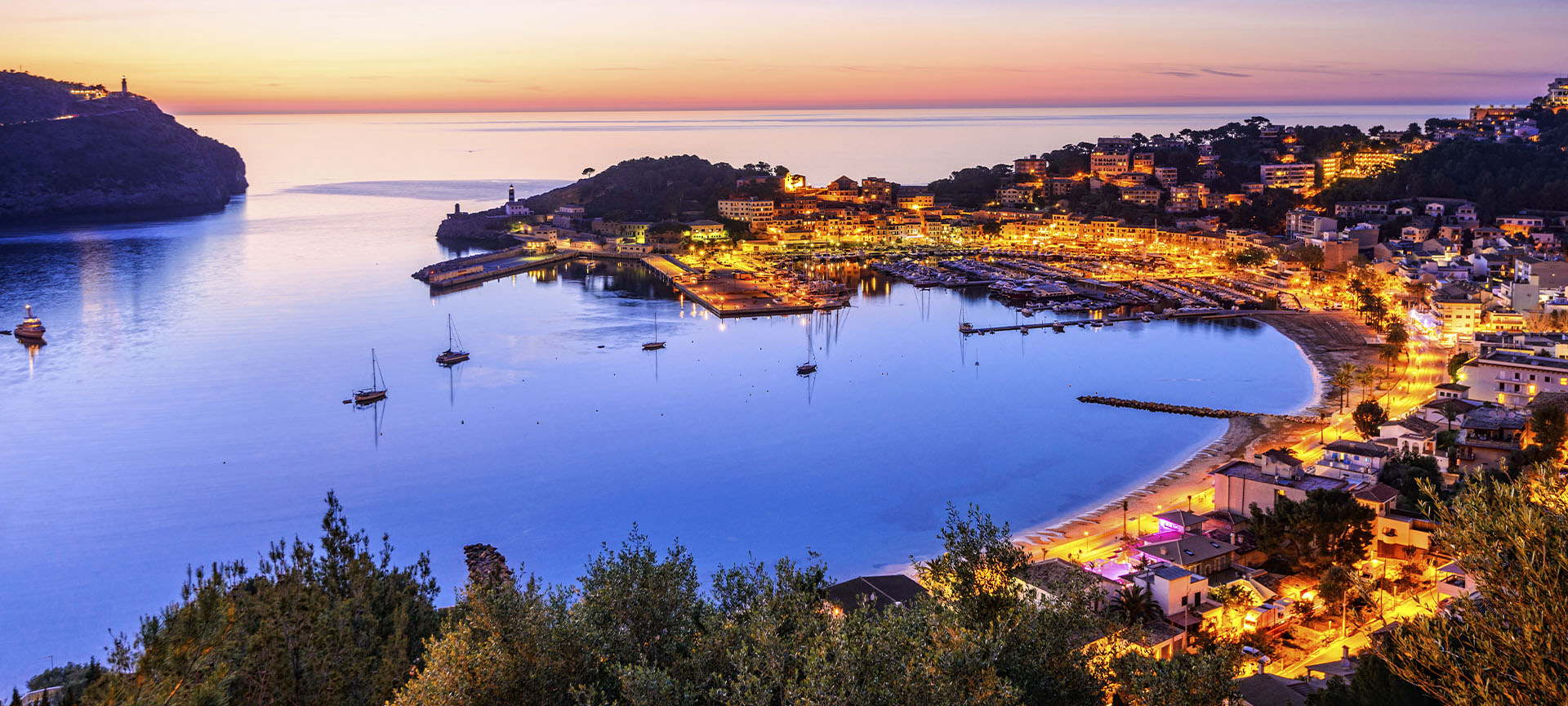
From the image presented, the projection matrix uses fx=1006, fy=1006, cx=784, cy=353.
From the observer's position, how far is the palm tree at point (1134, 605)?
17.9 ft

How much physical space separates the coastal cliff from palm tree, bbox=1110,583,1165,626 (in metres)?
41.7

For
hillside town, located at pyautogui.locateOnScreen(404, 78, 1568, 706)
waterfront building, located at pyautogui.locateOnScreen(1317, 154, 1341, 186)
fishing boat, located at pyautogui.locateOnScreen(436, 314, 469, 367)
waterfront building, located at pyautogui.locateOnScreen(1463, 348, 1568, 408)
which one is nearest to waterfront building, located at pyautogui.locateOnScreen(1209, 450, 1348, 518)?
hillside town, located at pyautogui.locateOnScreen(404, 78, 1568, 706)

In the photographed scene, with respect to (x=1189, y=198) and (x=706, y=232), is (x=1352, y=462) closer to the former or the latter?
(x=706, y=232)

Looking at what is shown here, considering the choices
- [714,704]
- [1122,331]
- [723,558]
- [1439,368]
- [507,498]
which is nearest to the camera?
[714,704]

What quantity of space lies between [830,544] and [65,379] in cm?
1112

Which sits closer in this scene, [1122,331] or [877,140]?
[1122,331]

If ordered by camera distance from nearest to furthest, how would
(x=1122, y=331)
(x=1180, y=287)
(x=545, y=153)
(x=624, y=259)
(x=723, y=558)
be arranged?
(x=723, y=558) → (x=1122, y=331) → (x=1180, y=287) → (x=624, y=259) → (x=545, y=153)

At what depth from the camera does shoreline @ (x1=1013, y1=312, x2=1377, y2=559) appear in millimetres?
7551

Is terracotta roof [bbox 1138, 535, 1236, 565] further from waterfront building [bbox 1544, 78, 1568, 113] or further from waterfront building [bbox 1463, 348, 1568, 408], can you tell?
waterfront building [bbox 1544, 78, 1568, 113]

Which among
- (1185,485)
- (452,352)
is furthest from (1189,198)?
(1185,485)

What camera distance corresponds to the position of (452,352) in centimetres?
1462

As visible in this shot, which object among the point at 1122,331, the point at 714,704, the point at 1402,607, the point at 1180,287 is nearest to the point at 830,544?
the point at 1402,607

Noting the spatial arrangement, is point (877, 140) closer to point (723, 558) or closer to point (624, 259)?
point (624, 259)

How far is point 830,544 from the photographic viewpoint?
7.82 meters
